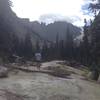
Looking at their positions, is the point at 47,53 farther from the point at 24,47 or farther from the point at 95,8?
the point at 95,8

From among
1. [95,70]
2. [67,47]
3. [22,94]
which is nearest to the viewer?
[22,94]

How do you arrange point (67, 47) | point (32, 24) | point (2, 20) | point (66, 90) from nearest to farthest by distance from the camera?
point (66, 90)
point (2, 20)
point (67, 47)
point (32, 24)

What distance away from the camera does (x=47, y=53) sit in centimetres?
10575

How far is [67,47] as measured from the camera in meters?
100

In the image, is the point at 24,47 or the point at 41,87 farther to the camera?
the point at 24,47

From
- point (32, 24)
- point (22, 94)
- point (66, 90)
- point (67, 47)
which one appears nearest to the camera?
point (22, 94)

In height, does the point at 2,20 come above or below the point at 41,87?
above

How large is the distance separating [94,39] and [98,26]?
1.46 m

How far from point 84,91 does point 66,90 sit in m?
1.10

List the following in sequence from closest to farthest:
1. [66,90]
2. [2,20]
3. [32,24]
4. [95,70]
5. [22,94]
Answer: [22,94]
[66,90]
[95,70]
[2,20]
[32,24]

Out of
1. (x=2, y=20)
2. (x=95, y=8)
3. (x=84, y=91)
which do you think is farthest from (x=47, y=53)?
(x=84, y=91)

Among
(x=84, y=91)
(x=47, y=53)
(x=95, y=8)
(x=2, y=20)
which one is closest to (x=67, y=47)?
(x=47, y=53)

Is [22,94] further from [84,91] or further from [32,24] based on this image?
[32,24]

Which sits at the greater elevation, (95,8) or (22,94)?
(95,8)
